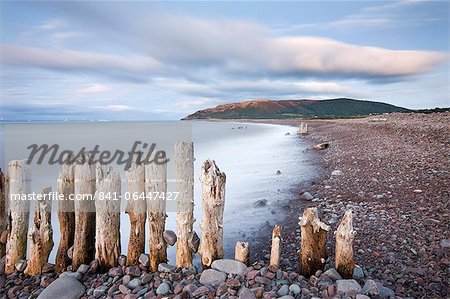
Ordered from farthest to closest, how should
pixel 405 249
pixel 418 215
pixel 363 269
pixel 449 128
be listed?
pixel 449 128 → pixel 418 215 → pixel 405 249 → pixel 363 269

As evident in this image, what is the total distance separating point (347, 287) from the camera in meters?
4.14

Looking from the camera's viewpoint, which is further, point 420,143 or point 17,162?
point 420,143

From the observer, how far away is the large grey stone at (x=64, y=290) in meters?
4.50

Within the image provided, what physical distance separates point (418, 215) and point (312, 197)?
9.37ft

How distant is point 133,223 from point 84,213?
0.80 meters

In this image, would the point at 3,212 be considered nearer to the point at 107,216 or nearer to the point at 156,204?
the point at 107,216

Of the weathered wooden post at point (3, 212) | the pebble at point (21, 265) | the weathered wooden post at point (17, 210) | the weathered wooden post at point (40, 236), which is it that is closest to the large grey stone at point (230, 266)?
the weathered wooden post at point (40, 236)

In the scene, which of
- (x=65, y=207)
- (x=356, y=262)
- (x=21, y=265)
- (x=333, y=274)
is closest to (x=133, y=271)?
(x=65, y=207)

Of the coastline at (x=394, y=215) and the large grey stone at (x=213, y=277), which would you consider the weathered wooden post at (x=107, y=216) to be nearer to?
the large grey stone at (x=213, y=277)

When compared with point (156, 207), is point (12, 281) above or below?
below

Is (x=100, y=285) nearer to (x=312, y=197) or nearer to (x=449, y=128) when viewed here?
(x=312, y=197)

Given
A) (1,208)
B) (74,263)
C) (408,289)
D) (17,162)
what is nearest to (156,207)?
(74,263)

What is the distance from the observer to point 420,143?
663 inches

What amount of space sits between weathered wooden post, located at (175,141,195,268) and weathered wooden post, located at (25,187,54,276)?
2.18 m
